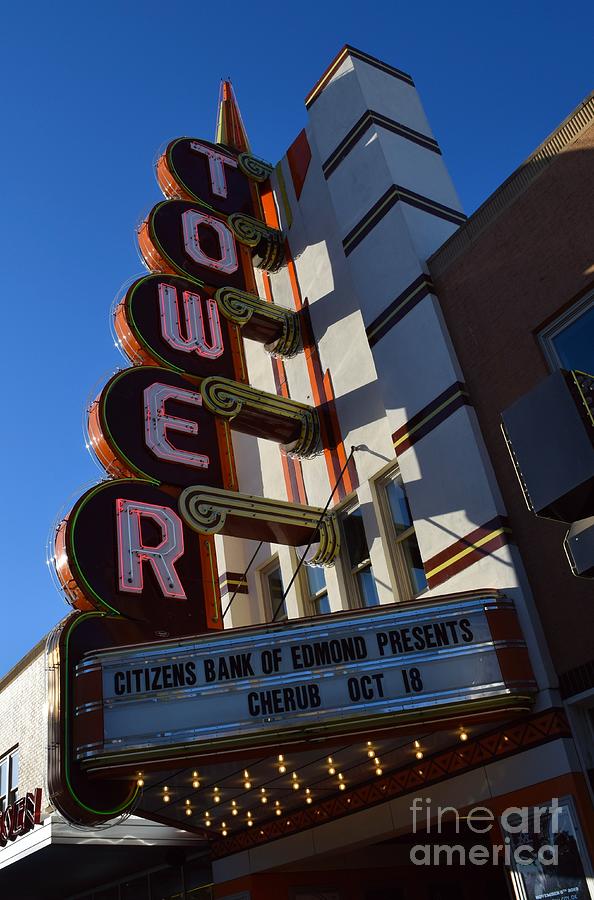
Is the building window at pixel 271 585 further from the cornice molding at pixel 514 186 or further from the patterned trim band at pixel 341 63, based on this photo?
the patterned trim band at pixel 341 63

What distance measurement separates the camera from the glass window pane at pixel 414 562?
40.4 feet

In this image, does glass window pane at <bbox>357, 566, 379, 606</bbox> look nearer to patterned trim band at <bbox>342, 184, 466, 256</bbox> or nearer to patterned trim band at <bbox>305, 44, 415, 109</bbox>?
patterned trim band at <bbox>342, 184, 466, 256</bbox>

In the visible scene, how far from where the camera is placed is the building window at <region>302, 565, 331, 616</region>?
47.4ft

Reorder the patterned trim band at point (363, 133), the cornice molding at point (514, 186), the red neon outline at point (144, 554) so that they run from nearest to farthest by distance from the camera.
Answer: the red neon outline at point (144, 554)
the cornice molding at point (514, 186)
the patterned trim band at point (363, 133)

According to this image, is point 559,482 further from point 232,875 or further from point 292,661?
point 232,875

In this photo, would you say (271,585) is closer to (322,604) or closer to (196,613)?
(322,604)

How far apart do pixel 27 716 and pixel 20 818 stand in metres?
4.49

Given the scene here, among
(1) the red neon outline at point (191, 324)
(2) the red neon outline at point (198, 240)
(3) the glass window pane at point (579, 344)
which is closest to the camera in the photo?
(3) the glass window pane at point (579, 344)

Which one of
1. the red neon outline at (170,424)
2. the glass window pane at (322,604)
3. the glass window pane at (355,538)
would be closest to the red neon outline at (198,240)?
the red neon outline at (170,424)

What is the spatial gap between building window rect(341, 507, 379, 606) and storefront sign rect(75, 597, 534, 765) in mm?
3580

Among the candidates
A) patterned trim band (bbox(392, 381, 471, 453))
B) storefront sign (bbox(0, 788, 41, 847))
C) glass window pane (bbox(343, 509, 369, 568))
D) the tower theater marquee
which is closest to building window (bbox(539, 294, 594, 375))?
patterned trim band (bbox(392, 381, 471, 453))

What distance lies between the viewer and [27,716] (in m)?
18.6

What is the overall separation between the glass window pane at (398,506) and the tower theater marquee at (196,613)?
1.18m

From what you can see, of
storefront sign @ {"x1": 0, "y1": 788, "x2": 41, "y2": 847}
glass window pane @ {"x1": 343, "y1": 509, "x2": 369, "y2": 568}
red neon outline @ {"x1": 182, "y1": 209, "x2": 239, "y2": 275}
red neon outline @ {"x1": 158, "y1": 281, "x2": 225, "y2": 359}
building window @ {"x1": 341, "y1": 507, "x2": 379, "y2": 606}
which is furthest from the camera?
red neon outline @ {"x1": 182, "y1": 209, "x2": 239, "y2": 275}
